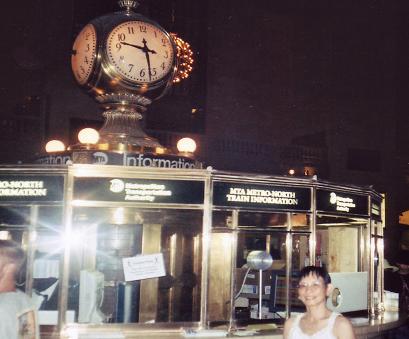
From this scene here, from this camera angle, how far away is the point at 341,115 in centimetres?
2416

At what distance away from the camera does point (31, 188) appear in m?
7.08

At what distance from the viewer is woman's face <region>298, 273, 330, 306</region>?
13.7 feet

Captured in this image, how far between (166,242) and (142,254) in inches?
17.1

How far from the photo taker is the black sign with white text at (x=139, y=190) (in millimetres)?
7035

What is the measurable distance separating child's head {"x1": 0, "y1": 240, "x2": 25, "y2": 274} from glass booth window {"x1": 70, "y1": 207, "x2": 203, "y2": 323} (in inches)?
184

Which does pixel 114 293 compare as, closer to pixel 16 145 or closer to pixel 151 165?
pixel 151 165

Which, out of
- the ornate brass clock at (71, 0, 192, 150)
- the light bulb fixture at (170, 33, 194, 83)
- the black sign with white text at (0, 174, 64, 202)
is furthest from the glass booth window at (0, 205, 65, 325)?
the light bulb fixture at (170, 33, 194, 83)

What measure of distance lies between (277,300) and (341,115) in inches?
661

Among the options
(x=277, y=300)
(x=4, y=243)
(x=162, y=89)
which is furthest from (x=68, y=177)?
(x=277, y=300)

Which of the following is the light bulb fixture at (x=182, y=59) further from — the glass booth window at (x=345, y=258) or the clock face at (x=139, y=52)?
the glass booth window at (x=345, y=258)

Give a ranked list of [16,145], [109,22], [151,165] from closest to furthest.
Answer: [151,165] → [109,22] → [16,145]

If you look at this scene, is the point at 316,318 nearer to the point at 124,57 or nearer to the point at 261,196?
the point at 261,196

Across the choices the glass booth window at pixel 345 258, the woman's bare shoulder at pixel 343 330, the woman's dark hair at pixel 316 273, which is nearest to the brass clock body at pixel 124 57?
the glass booth window at pixel 345 258

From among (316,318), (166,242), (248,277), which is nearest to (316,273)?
(316,318)
